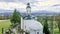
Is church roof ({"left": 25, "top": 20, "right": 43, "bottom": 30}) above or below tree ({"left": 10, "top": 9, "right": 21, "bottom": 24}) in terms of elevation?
below

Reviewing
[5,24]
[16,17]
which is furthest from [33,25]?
[5,24]

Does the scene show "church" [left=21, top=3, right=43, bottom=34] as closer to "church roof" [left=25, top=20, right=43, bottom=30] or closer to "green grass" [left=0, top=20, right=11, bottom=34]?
"church roof" [left=25, top=20, right=43, bottom=30]

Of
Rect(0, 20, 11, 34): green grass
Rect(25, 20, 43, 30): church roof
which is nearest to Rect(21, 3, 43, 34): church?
Rect(25, 20, 43, 30): church roof

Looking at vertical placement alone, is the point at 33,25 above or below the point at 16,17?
below

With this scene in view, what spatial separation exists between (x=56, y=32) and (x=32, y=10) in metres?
0.45

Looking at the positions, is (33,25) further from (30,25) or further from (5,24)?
(5,24)

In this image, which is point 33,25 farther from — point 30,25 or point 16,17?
point 16,17

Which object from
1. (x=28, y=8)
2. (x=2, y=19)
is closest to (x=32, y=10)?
(x=28, y=8)

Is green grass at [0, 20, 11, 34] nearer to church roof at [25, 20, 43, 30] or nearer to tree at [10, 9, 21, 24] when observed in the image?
tree at [10, 9, 21, 24]

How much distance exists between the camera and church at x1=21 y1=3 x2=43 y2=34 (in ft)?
6.87

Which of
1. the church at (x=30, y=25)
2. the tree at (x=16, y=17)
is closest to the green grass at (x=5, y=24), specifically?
the tree at (x=16, y=17)

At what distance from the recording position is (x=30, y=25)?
212cm

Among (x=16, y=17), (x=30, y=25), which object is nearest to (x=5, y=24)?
(x=16, y=17)

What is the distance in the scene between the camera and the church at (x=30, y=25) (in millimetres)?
2094
